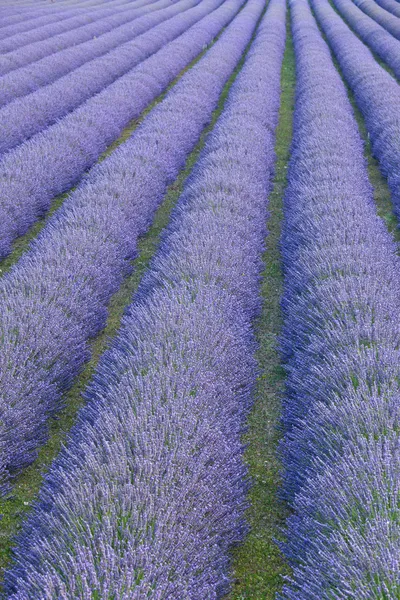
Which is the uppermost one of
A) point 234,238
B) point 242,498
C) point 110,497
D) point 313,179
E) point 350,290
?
point 313,179

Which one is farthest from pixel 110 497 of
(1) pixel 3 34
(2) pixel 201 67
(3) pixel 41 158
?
(1) pixel 3 34

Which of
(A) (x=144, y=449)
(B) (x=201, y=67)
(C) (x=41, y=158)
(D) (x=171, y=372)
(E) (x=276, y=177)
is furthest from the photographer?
(B) (x=201, y=67)

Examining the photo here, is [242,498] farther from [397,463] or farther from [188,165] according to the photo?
[188,165]

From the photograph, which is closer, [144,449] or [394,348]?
[144,449]

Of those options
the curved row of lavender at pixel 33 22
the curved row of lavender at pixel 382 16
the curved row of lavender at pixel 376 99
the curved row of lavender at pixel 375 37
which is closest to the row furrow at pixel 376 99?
the curved row of lavender at pixel 376 99

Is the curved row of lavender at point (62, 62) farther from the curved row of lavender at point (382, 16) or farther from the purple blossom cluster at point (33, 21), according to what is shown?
the curved row of lavender at point (382, 16)
